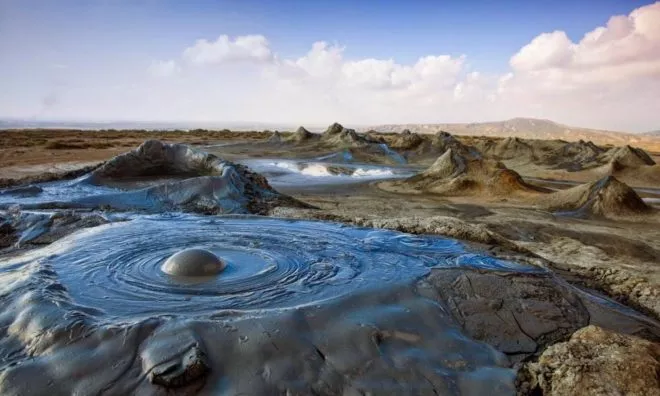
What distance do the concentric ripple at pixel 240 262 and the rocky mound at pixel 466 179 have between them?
7595mm

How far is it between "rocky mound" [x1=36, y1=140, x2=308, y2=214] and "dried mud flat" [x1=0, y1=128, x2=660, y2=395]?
0.05 metres

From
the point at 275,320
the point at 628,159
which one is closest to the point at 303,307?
the point at 275,320

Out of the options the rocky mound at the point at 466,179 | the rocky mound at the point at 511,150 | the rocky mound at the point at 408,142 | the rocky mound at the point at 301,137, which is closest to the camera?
the rocky mound at the point at 466,179

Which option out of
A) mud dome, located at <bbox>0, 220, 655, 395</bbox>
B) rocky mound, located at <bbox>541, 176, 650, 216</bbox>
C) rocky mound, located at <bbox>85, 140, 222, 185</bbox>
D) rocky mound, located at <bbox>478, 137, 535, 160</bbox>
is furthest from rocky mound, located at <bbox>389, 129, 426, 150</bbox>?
mud dome, located at <bbox>0, 220, 655, 395</bbox>

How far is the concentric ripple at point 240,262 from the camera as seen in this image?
346cm

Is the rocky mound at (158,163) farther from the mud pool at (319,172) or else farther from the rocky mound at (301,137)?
the rocky mound at (301,137)

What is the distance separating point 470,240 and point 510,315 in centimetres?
195

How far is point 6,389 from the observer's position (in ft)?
7.82

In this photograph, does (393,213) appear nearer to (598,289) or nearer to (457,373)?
(598,289)

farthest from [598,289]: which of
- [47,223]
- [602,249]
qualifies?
[47,223]

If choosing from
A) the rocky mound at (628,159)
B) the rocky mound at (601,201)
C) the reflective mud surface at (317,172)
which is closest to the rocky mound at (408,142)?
the reflective mud surface at (317,172)

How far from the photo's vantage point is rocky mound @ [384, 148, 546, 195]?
12.4 m

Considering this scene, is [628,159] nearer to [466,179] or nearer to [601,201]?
[466,179]

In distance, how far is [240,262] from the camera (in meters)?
4.33
